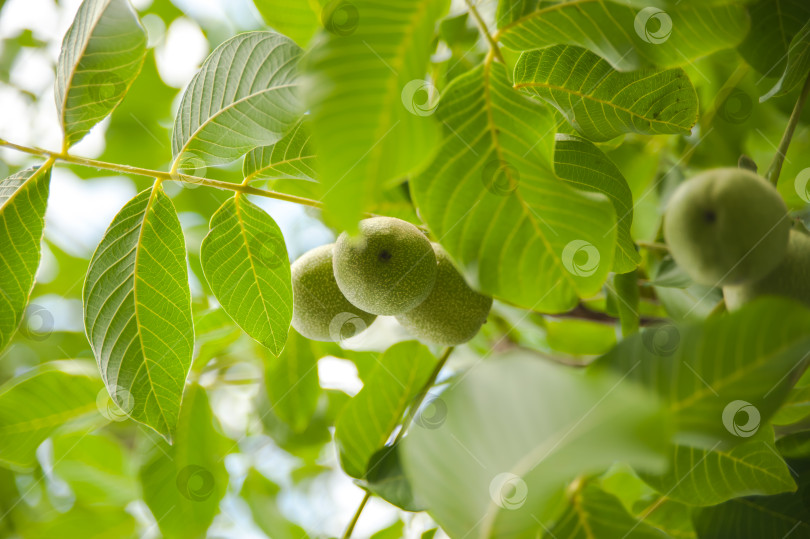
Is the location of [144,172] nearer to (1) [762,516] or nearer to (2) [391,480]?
(2) [391,480]

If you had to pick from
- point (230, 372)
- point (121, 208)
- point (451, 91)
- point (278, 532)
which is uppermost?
point (451, 91)

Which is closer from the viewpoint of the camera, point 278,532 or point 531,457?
point 531,457

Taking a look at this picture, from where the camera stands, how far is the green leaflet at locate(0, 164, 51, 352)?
2.39 feet

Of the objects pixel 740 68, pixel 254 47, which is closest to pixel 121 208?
pixel 254 47

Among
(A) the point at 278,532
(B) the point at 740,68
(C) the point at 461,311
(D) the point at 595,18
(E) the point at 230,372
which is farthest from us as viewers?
(E) the point at 230,372

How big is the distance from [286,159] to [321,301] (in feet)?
0.75

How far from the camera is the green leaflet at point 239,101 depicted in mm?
618

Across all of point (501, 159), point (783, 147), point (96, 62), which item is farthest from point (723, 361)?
point (96, 62)

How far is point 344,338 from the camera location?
928 millimetres

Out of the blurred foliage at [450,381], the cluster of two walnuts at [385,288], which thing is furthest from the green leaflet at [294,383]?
the cluster of two walnuts at [385,288]

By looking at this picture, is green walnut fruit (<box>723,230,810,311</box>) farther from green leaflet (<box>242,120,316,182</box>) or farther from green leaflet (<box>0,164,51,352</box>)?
green leaflet (<box>0,164,51,352</box>)

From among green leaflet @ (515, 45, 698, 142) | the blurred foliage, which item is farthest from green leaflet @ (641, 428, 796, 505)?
green leaflet @ (515, 45, 698, 142)

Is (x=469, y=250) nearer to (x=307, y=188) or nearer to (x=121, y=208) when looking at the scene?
(x=121, y=208)

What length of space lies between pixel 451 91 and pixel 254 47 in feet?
0.74
